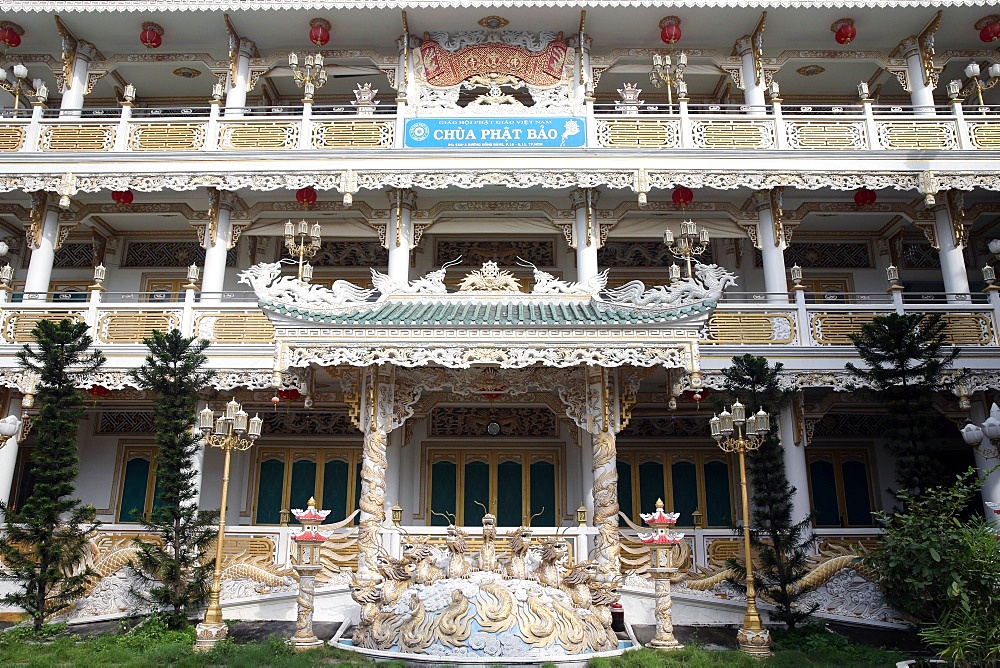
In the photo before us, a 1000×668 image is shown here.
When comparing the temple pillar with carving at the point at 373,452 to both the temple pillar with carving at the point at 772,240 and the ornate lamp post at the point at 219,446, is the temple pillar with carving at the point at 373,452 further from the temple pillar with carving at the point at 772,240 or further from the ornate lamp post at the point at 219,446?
the temple pillar with carving at the point at 772,240

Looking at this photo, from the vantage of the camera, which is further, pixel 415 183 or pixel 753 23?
pixel 753 23

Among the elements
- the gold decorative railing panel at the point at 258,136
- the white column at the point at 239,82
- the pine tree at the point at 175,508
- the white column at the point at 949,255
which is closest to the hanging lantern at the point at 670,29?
the white column at the point at 949,255

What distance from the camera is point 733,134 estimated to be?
13406 millimetres

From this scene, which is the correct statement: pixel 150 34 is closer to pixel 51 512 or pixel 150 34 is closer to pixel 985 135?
pixel 51 512

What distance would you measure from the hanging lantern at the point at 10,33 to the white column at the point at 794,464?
1667 cm

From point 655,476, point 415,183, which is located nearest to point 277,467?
point 415,183

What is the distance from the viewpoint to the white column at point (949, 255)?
12.9 m

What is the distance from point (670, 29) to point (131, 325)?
11766mm

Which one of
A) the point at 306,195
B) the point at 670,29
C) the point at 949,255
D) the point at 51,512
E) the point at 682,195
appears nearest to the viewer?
the point at 51,512

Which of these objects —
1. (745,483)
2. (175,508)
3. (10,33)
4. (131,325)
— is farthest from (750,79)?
(10,33)

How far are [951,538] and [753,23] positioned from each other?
418 inches

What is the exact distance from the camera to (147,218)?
15297mm

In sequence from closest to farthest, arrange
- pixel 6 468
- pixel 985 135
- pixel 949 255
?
pixel 6 468, pixel 949 255, pixel 985 135

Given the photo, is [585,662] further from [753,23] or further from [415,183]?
[753,23]
